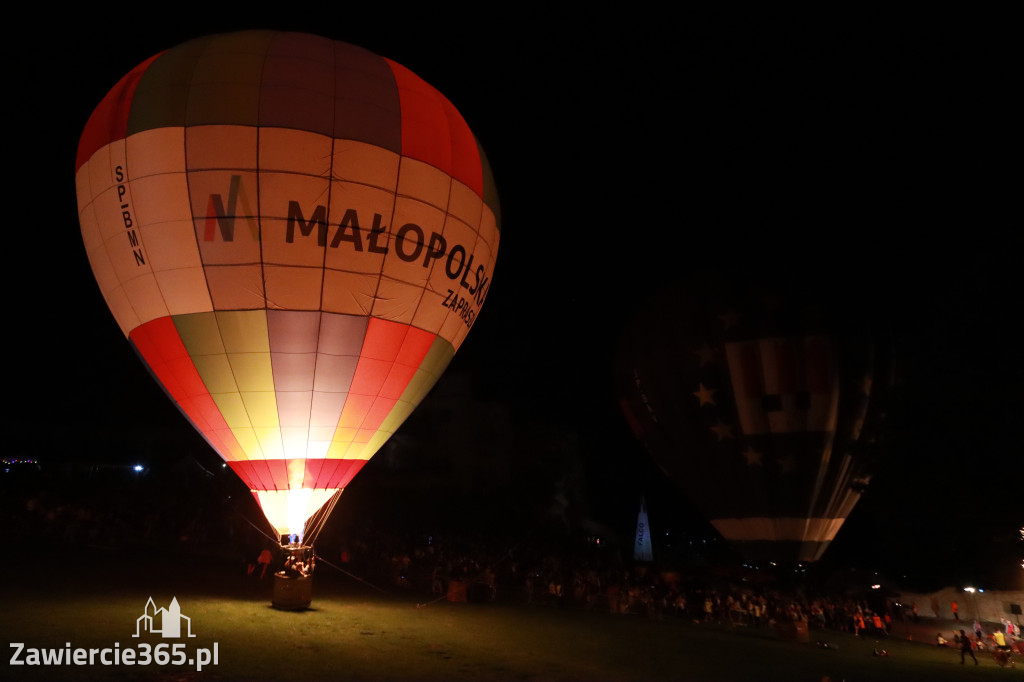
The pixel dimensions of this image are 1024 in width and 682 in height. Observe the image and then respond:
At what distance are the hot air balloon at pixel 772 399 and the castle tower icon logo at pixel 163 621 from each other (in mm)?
12273

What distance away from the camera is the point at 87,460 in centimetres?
3031

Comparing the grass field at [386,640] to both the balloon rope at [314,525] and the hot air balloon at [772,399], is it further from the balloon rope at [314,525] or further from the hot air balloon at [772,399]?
the hot air balloon at [772,399]

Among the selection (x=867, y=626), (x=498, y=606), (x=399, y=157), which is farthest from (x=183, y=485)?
(x=867, y=626)

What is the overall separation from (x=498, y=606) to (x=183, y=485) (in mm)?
11385

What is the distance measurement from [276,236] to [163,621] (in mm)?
5057

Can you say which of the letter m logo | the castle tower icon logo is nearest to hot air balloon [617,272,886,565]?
the letter m logo

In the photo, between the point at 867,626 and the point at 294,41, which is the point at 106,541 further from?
the point at 867,626

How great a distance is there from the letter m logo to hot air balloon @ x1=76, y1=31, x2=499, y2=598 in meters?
0.02

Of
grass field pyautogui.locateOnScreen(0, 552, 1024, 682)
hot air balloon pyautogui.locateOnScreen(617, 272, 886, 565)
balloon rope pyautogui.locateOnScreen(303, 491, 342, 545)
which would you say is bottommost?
grass field pyautogui.locateOnScreen(0, 552, 1024, 682)

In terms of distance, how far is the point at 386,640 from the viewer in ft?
30.1

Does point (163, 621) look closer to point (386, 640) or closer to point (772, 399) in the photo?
point (386, 640)

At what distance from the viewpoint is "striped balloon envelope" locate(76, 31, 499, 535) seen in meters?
9.78

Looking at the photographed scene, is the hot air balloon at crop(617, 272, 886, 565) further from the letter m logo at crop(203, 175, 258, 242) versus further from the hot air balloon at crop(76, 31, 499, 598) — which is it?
the letter m logo at crop(203, 175, 258, 242)

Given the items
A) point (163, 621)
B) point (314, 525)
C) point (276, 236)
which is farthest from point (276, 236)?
point (163, 621)
